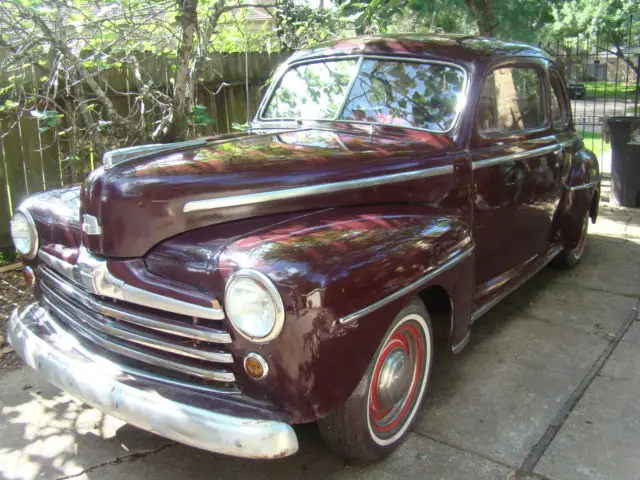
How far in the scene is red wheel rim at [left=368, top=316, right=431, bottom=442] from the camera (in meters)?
2.69

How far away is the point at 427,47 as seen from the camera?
3719 millimetres

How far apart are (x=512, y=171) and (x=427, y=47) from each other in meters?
0.91

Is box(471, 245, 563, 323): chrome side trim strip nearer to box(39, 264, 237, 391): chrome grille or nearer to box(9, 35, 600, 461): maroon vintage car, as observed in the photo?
box(9, 35, 600, 461): maroon vintage car

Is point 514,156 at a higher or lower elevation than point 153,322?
higher

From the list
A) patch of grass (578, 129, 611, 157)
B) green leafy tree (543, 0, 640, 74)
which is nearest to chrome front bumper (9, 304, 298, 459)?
patch of grass (578, 129, 611, 157)

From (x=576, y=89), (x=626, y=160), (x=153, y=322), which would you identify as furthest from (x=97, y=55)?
(x=576, y=89)

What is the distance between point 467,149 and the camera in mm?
3441

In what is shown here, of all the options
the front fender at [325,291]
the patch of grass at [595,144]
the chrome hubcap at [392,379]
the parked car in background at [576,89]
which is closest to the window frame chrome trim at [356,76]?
the front fender at [325,291]

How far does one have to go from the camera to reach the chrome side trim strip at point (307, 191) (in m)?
2.62

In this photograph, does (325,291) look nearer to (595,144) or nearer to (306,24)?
(306,24)

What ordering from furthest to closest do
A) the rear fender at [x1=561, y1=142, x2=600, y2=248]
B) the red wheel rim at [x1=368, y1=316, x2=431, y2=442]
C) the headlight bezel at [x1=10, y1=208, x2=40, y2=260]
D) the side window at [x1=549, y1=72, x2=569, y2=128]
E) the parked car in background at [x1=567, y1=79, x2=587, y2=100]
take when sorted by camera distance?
the parked car in background at [x1=567, y1=79, x2=587, y2=100] < the rear fender at [x1=561, y1=142, x2=600, y2=248] < the side window at [x1=549, y1=72, x2=569, y2=128] < the headlight bezel at [x1=10, y1=208, x2=40, y2=260] < the red wheel rim at [x1=368, y1=316, x2=431, y2=442]

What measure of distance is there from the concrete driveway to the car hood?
1.03m

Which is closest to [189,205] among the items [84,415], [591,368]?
[84,415]

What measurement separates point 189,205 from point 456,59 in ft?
6.28
